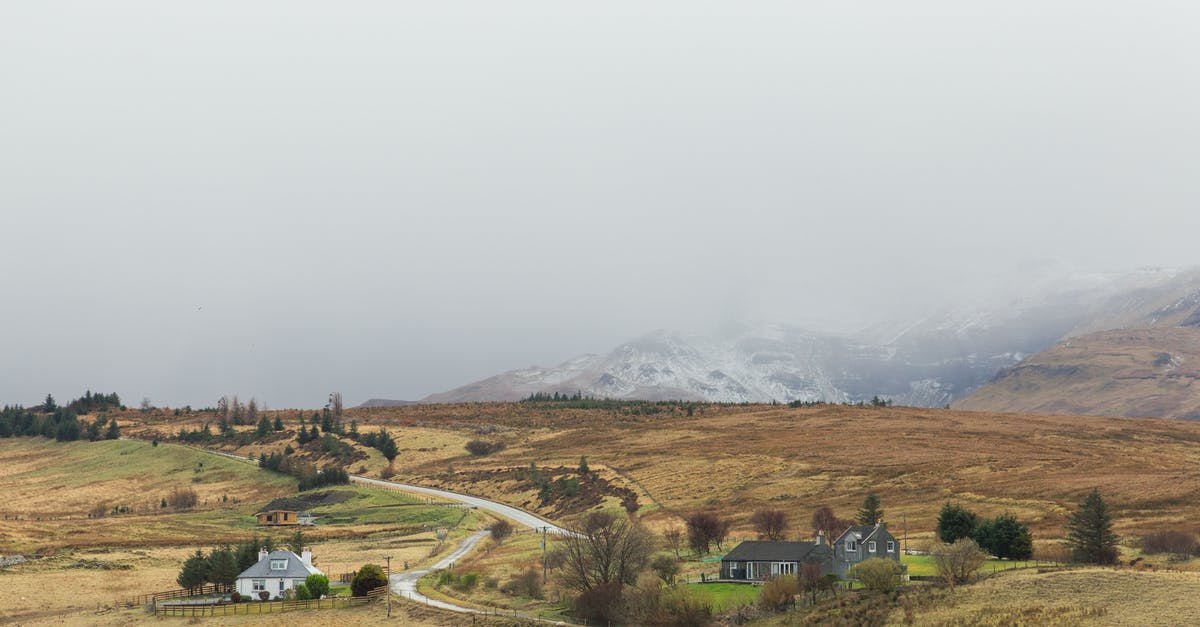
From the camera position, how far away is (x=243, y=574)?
87.8 meters

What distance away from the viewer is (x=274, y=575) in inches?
3430

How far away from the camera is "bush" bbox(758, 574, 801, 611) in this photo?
68688mm

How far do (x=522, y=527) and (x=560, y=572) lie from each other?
1709 inches

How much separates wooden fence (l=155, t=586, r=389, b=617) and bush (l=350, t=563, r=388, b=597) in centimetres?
51

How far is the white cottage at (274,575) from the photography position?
285 feet

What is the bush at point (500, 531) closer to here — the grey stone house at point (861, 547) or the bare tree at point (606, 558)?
the bare tree at point (606, 558)

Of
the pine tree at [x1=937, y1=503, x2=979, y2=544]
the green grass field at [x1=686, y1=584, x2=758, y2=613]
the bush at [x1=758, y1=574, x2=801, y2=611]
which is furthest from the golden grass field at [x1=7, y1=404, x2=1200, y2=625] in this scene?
the green grass field at [x1=686, y1=584, x2=758, y2=613]

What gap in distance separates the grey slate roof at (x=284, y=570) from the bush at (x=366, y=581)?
5703 mm

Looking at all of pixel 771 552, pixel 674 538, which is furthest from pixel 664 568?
pixel 674 538

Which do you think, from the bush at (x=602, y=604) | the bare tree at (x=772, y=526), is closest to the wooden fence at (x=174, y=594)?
the bush at (x=602, y=604)

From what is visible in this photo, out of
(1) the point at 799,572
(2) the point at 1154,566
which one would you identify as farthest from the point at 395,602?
(2) the point at 1154,566

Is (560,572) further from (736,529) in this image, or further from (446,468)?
(446,468)

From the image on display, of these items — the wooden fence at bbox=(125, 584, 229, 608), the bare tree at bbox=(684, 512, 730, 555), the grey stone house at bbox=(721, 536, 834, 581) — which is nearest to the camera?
the grey stone house at bbox=(721, 536, 834, 581)

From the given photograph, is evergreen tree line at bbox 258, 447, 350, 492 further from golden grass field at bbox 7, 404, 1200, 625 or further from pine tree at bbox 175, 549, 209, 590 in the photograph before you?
pine tree at bbox 175, 549, 209, 590
